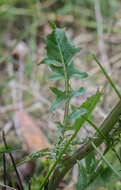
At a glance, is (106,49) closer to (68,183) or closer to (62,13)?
(62,13)

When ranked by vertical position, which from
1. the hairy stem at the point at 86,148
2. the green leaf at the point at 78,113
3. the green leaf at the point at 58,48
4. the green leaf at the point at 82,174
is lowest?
the green leaf at the point at 82,174

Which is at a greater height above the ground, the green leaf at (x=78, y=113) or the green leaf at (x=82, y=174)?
the green leaf at (x=78, y=113)

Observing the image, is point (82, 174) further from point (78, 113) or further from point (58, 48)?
point (58, 48)

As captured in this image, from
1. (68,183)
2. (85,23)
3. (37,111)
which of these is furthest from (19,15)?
(68,183)

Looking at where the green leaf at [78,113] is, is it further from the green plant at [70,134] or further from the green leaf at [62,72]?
the green leaf at [62,72]

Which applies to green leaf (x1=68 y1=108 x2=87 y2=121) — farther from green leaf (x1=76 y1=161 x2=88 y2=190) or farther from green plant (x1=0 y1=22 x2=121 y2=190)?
green leaf (x1=76 y1=161 x2=88 y2=190)

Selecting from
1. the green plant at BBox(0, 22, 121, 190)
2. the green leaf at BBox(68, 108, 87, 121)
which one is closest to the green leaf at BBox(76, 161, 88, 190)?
the green plant at BBox(0, 22, 121, 190)

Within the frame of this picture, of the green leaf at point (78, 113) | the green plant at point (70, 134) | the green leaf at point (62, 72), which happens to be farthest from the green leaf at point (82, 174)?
the green leaf at point (62, 72)
